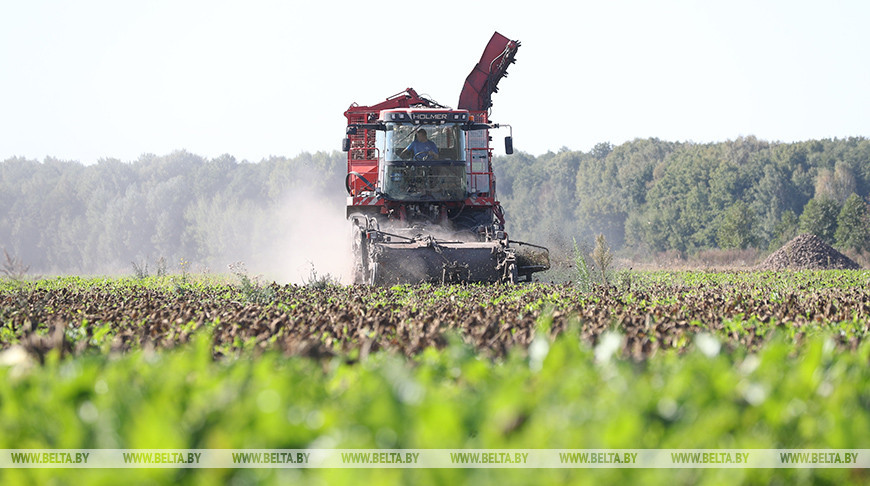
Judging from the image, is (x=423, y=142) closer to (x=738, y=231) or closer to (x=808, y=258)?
(x=808, y=258)

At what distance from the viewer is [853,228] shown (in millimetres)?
55688

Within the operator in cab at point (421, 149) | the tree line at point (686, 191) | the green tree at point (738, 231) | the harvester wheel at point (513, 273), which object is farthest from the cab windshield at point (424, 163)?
the tree line at point (686, 191)

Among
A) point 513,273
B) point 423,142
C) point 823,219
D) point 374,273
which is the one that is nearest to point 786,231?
point 823,219

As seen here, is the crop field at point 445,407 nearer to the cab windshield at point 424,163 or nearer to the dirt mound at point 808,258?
the cab windshield at point 424,163

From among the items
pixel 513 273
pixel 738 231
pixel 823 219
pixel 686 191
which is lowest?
pixel 738 231

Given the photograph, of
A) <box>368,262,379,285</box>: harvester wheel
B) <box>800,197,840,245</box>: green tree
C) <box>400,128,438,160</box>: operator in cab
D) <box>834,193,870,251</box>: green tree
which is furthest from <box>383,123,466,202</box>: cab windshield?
<box>800,197,840,245</box>: green tree

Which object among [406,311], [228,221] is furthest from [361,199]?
[228,221]

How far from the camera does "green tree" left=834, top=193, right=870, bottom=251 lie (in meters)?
54.8

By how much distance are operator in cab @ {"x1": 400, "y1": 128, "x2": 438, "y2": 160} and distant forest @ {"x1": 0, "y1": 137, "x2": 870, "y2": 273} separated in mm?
60553

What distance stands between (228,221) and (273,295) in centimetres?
8678

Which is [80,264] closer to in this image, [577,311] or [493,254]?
[493,254]

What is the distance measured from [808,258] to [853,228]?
2146 cm

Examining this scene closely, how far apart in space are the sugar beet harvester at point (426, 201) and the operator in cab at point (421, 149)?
0.06 feet

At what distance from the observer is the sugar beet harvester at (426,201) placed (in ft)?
50.3
